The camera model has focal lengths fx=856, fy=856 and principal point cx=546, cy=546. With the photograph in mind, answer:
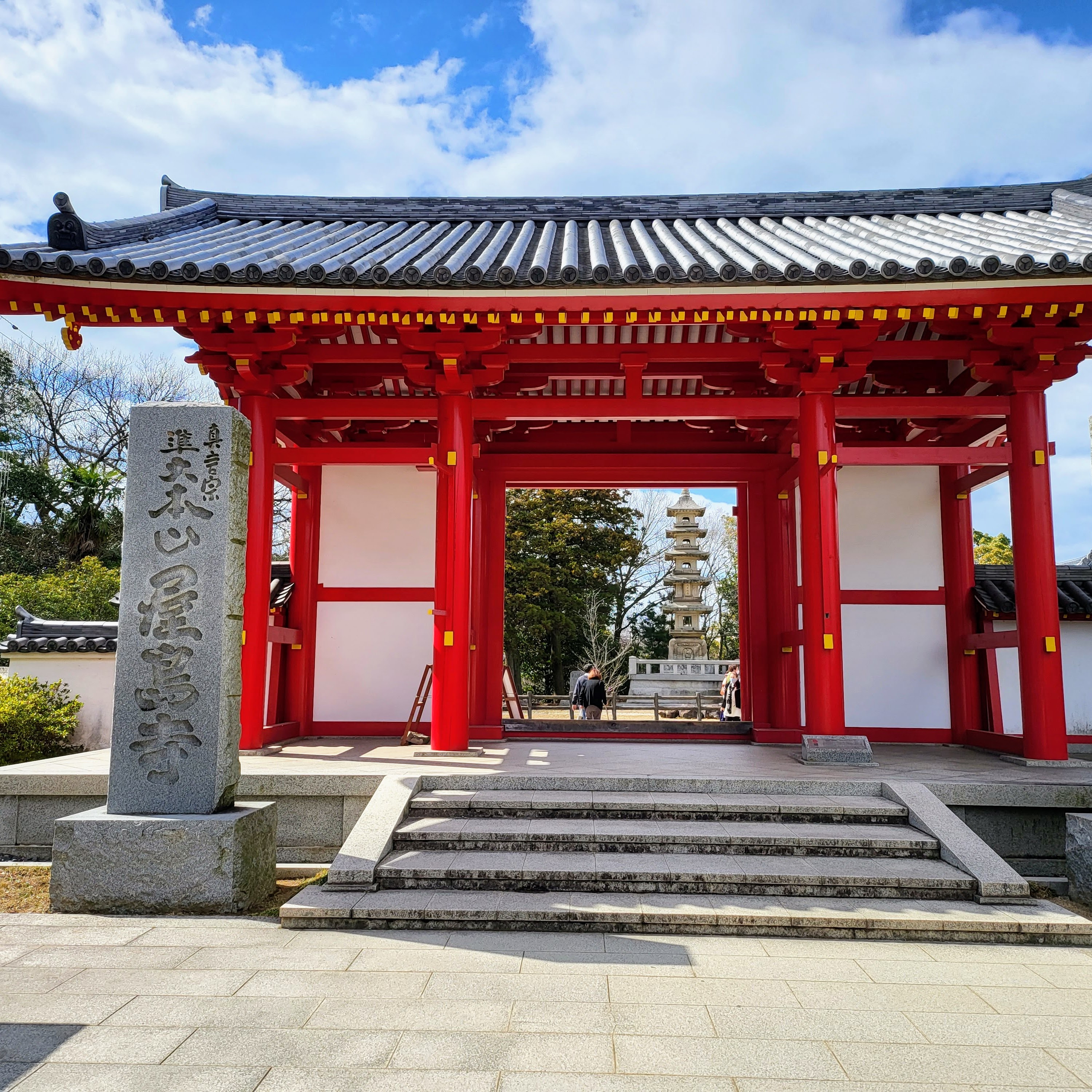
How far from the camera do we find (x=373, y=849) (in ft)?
15.6

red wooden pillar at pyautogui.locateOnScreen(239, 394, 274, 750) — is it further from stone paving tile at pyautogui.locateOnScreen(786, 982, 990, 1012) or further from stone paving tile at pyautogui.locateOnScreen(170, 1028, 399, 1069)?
stone paving tile at pyautogui.locateOnScreen(786, 982, 990, 1012)

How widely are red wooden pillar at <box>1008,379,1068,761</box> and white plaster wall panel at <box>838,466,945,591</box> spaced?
167 cm

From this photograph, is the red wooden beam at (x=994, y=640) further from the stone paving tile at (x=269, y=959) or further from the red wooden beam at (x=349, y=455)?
the stone paving tile at (x=269, y=959)

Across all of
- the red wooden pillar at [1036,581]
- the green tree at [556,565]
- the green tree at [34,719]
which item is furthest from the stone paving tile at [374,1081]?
the green tree at [556,565]

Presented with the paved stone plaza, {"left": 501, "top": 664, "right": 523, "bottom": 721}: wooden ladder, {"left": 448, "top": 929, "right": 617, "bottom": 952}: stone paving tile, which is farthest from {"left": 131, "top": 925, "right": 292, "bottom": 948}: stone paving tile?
{"left": 501, "top": 664, "right": 523, "bottom": 721}: wooden ladder

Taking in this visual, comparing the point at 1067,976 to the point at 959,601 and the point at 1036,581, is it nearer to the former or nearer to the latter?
the point at 1036,581

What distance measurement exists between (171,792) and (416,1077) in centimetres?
260

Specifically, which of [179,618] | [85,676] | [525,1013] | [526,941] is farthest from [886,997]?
[85,676]

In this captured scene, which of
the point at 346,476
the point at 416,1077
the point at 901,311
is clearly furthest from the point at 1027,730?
the point at 346,476

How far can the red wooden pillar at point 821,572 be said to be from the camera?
6.93m

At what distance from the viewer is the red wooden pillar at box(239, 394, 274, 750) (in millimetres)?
7203

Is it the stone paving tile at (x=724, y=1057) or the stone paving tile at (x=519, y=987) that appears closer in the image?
the stone paving tile at (x=724, y=1057)

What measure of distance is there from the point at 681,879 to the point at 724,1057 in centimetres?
170

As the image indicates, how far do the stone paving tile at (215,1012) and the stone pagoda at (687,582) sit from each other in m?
19.8
